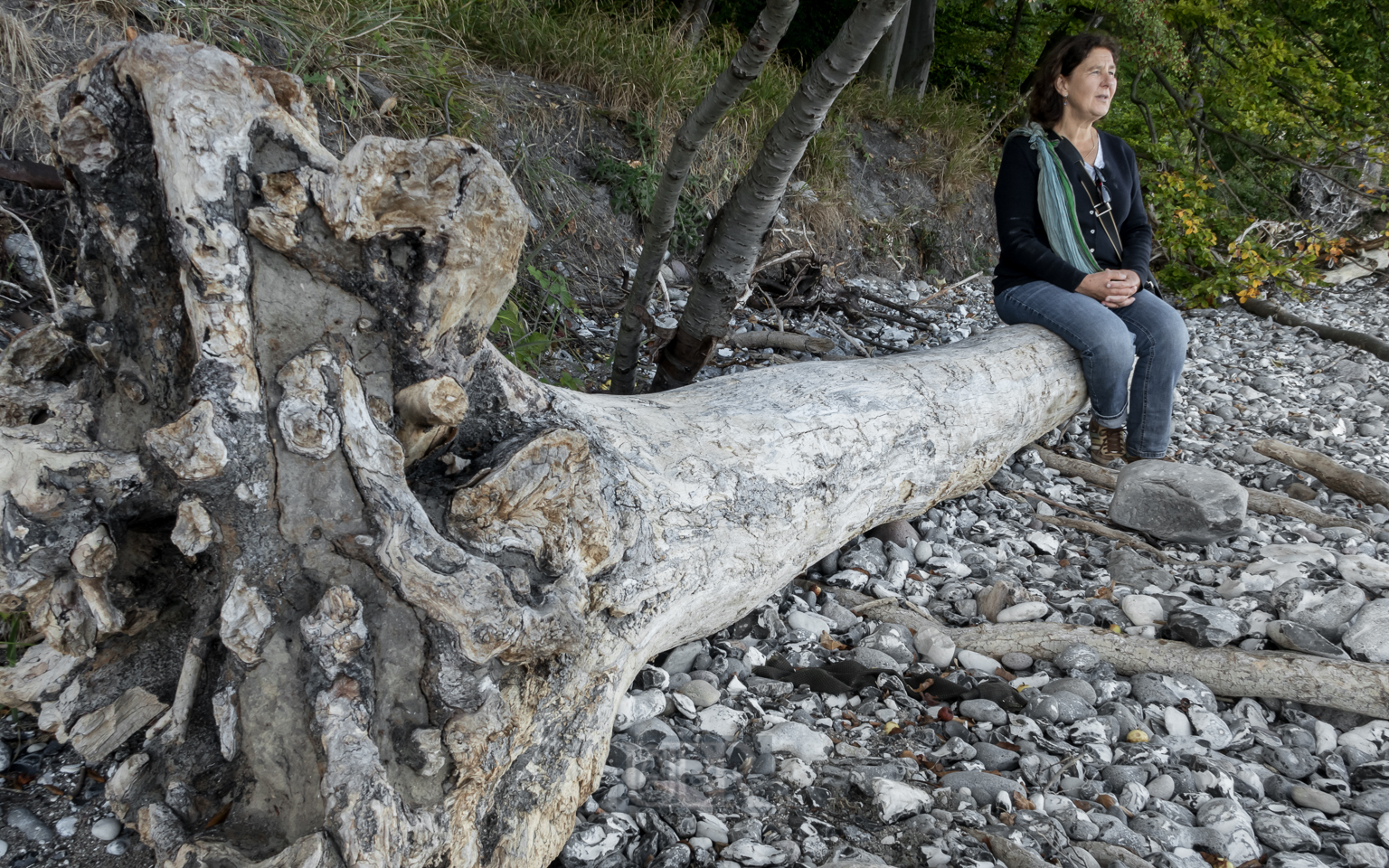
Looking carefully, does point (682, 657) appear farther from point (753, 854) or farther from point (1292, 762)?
point (1292, 762)

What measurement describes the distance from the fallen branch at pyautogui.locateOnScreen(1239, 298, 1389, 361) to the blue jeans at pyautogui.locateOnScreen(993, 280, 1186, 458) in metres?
3.85

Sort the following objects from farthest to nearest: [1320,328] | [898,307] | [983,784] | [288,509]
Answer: [1320,328], [898,307], [983,784], [288,509]

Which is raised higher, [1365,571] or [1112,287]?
[1112,287]

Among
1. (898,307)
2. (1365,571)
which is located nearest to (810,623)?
(1365,571)

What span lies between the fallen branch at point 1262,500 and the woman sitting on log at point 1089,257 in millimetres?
209

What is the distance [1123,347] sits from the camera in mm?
3686

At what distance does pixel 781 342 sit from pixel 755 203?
1592mm

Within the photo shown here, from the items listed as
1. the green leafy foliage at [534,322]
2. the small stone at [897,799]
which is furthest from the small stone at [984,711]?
the green leafy foliage at [534,322]

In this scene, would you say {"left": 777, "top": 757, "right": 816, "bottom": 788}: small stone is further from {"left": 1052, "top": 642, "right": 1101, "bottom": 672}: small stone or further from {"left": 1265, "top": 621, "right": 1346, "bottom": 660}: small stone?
{"left": 1265, "top": 621, "right": 1346, "bottom": 660}: small stone

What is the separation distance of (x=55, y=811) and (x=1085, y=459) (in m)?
4.29

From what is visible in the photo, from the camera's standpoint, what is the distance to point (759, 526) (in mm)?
2295

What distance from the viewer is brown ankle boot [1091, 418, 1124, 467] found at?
4.05m

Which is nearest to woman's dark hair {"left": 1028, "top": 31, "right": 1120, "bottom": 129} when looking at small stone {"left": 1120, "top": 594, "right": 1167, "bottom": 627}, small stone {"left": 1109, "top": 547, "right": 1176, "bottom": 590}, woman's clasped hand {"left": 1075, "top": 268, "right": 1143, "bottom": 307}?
woman's clasped hand {"left": 1075, "top": 268, "right": 1143, "bottom": 307}

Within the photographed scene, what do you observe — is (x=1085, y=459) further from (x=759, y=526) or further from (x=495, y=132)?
(x=495, y=132)
